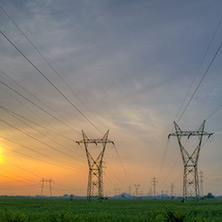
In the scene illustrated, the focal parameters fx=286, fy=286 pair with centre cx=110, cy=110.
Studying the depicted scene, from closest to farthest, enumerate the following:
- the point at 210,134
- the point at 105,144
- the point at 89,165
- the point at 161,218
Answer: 1. the point at 161,218
2. the point at 210,134
3. the point at 105,144
4. the point at 89,165

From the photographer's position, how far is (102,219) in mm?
27828

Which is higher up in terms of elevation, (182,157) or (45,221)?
(182,157)

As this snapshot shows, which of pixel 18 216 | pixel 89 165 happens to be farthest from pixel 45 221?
pixel 89 165

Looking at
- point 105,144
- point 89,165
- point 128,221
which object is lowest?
point 128,221

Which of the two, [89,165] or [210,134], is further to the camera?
[89,165]

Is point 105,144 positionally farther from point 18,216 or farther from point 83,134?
point 18,216

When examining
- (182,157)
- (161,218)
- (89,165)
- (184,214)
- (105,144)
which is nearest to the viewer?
(184,214)

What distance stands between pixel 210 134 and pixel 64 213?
5911cm

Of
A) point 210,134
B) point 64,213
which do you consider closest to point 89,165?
point 210,134

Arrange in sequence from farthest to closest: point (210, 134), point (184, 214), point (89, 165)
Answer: point (89, 165) < point (210, 134) < point (184, 214)

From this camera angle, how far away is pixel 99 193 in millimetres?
96250

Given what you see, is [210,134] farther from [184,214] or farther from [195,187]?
[184,214]

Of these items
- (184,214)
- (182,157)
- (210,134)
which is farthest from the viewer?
(182,157)

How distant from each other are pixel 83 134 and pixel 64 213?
62.0m
